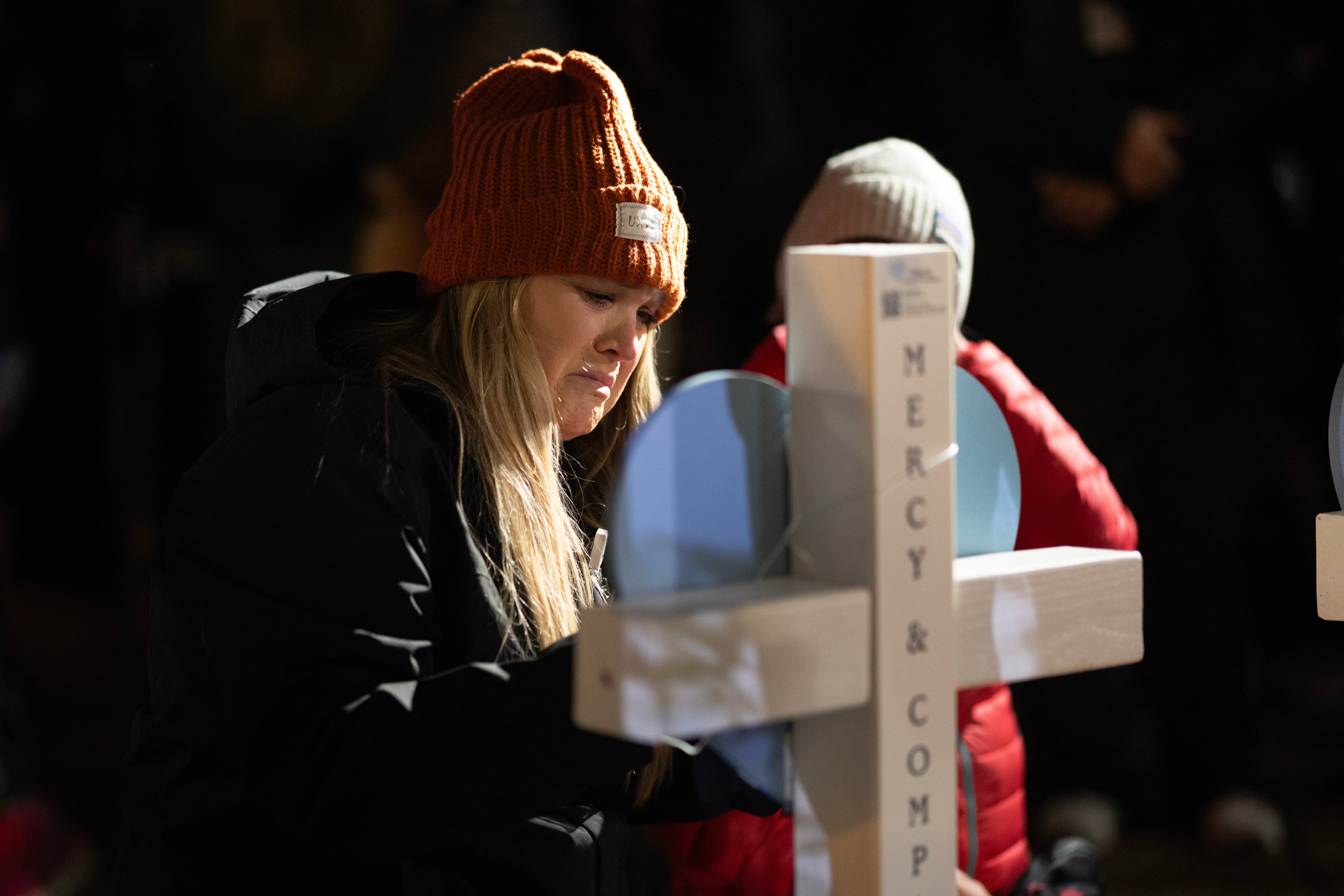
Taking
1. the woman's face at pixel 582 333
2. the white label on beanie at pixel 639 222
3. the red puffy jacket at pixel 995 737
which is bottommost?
the red puffy jacket at pixel 995 737

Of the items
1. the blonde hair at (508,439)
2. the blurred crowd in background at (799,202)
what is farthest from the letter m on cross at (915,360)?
the blurred crowd in background at (799,202)

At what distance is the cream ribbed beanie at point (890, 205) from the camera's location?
1.59 meters

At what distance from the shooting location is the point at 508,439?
96cm

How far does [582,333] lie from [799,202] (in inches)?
60.8

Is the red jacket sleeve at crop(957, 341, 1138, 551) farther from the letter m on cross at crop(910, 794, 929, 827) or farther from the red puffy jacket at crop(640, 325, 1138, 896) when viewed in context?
the letter m on cross at crop(910, 794, 929, 827)

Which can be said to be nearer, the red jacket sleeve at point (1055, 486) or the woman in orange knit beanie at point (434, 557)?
the woman in orange knit beanie at point (434, 557)

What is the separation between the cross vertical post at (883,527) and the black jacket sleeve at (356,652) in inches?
5.1

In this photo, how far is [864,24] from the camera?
2.58 metres

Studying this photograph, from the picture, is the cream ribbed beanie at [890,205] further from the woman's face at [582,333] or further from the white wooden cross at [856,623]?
the white wooden cross at [856,623]

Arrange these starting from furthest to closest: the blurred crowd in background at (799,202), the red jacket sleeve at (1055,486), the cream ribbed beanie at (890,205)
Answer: the blurred crowd in background at (799,202) → the cream ribbed beanie at (890,205) → the red jacket sleeve at (1055,486)

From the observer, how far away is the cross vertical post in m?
0.65

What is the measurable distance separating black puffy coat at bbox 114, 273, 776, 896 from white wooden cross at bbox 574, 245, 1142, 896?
0.34 ft

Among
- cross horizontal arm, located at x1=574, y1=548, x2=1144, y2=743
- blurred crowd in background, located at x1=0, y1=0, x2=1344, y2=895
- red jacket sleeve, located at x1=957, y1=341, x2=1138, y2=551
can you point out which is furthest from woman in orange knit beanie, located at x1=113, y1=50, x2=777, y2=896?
blurred crowd in background, located at x1=0, y1=0, x2=1344, y2=895

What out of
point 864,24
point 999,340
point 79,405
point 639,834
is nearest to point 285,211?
point 79,405
